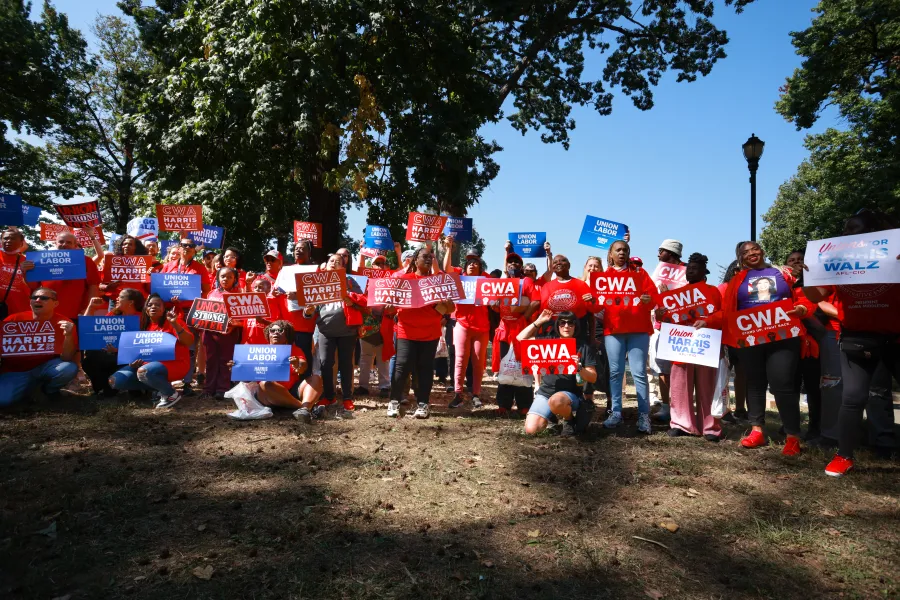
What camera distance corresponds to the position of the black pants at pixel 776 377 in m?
5.95

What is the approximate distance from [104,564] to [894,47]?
2513 centimetres

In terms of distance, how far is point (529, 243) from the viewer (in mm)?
9914

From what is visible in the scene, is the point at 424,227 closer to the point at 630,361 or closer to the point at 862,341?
the point at 630,361

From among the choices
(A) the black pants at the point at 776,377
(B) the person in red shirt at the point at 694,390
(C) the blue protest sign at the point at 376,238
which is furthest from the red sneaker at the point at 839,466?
(C) the blue protest sign at the point at 376,238

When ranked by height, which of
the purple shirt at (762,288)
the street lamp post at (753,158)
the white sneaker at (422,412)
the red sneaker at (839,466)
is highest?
the street lamp post at (753,158)

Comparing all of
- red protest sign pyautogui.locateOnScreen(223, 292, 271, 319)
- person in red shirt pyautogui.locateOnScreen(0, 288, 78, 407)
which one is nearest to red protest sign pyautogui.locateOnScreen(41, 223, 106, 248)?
person in red shirt pyautogui.locateOnScreen(0, 288, 78, 407)

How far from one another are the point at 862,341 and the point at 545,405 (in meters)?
3.01

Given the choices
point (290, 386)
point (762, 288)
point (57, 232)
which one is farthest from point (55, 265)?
point (762, 288)

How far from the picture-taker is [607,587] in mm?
3488

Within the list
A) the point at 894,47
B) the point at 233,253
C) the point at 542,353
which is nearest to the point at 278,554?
the point at 542,353

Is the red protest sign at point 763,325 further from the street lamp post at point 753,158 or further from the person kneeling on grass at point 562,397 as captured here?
the street lamp post at point 753,158

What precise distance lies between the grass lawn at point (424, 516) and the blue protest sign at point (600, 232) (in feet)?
11.6

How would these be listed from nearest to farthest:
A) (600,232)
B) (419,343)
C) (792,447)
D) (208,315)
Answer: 1. (792,447)
2. (419,343)
3. (208,315)
4. (600,232)

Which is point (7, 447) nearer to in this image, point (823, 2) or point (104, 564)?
point (104, 564)
